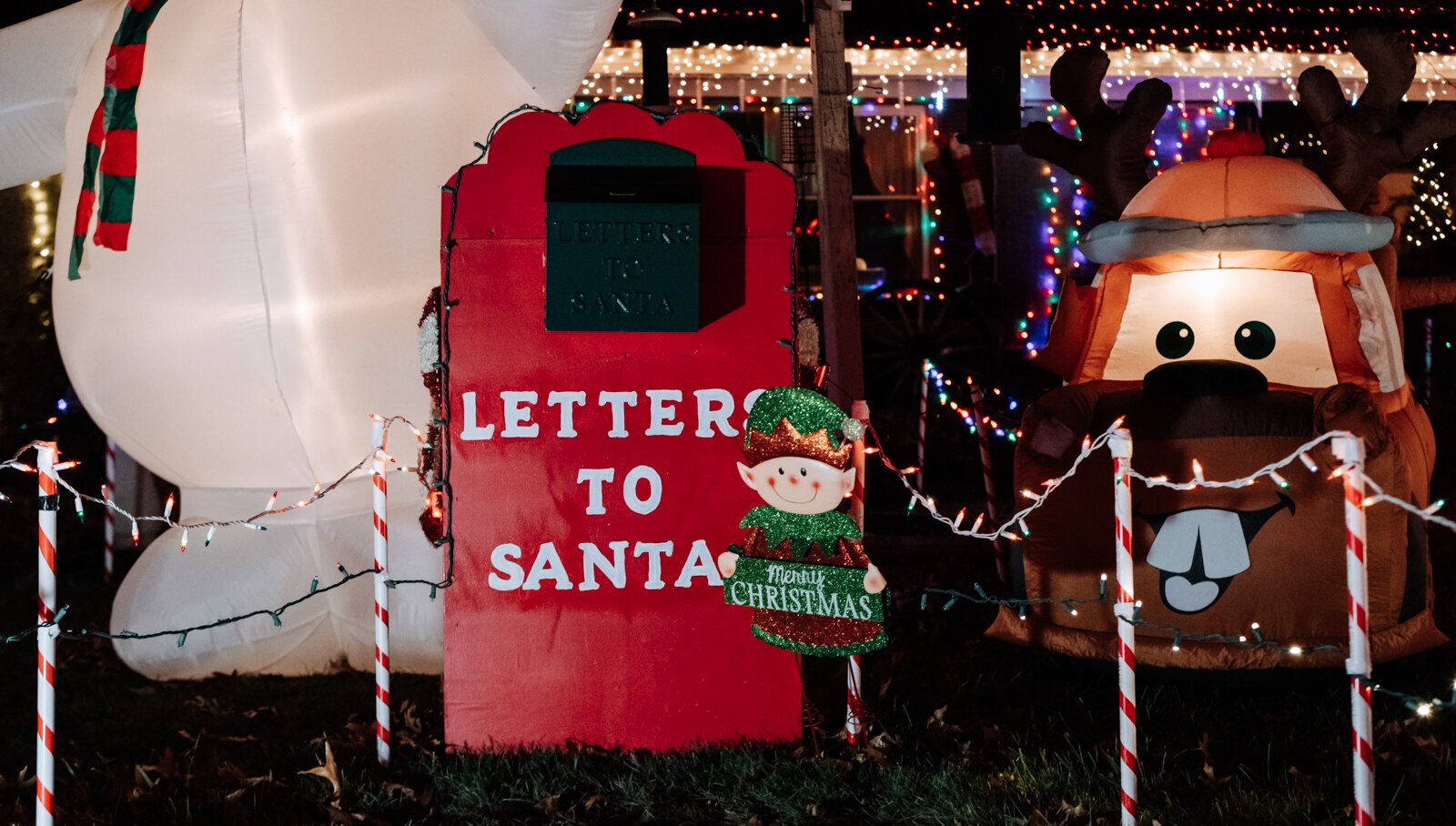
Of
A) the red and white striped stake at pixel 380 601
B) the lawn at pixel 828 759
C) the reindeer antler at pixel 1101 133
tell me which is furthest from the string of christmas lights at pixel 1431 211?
the red and white striped stake at pixel 380 601

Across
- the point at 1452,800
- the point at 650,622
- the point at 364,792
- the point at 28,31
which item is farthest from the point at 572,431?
the point at 28,31

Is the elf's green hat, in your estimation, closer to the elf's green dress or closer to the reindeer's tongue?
the elf's green dress

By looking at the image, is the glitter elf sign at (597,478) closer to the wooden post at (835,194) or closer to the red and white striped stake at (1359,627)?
the red and white striped stake at (1359,627)

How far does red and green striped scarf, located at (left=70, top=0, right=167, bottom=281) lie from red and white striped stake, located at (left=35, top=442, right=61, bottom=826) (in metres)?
1.91

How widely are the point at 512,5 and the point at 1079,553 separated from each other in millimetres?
2899

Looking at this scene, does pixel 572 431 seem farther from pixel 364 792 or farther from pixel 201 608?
pixel 201 608

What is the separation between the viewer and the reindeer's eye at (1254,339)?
533 cm

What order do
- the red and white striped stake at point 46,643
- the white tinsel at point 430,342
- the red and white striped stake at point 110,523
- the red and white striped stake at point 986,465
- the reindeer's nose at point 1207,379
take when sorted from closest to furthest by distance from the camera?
the red and white striped stake at point 46,643 → the white tinsel at point 430,342 → the reindeer's nose at point 1207,379 → the red and white striped stake at point 986,465 → the red and white striped stake at point 110,523

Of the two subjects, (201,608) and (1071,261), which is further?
(1071,261)

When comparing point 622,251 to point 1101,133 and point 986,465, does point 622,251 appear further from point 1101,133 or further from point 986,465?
point 986,465

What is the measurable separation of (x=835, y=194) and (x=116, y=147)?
132 inches

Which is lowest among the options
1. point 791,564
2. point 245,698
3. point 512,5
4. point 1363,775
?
point 245,698

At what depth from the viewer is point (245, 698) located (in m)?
5.41

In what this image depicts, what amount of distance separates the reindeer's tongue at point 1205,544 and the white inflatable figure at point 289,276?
2.65 m
